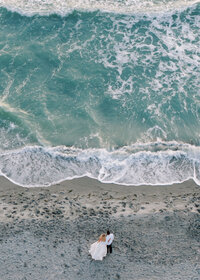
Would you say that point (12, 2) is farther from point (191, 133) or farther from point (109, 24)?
point (191, 133)

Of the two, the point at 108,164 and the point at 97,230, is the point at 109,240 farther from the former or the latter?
the point at 108,164

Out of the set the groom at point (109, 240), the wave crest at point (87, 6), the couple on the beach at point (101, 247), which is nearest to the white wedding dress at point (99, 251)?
the couple on the beach at point (101, 247)

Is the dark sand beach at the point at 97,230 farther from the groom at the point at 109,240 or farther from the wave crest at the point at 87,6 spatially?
the wave crest at the point at 87,6

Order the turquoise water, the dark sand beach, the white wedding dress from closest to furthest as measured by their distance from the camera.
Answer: the dark sand beach < the white wedding dress < the turquoise water

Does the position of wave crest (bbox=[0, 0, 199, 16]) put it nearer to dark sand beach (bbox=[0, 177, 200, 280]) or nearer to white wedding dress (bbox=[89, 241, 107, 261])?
dark sand beach (bbox=[0, 177, 200, 280])

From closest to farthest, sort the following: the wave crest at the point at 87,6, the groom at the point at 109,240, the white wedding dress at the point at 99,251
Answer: the white wedding dress at the point at 99,251 → the groom at the point at 109,240 → the wave crest at the point at 87,6

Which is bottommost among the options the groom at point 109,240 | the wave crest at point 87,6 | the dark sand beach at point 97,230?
the dark sand beach at point 97,230

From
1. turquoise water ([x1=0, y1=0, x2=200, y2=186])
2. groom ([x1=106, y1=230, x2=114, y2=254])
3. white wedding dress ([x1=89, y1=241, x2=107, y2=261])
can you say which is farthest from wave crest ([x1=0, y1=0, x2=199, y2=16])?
white wedding dress ([x1=89, y1=241, x2=107, y2=261])
